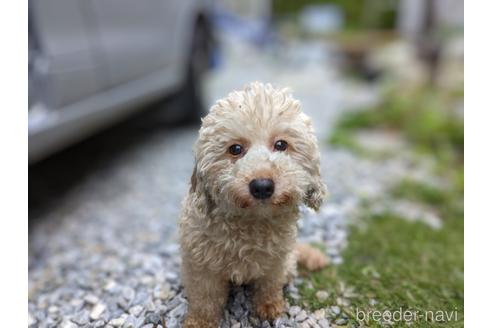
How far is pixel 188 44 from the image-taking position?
5.63 metres

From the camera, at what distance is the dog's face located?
1.72m

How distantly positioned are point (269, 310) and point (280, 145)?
0.82 metres

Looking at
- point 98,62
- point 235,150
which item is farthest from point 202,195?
point 98,62

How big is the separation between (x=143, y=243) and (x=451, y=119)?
4.28m

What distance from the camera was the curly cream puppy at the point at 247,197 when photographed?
5.74 ft

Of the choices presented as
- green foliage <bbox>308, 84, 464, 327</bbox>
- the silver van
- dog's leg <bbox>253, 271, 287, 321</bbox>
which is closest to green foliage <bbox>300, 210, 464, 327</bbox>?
green foliage <bbox>308, 84, 464, 327</bbox>

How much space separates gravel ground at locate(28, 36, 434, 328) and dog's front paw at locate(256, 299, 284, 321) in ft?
0.13

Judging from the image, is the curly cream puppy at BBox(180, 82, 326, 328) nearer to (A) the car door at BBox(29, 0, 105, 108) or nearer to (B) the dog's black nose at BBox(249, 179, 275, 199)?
(B) the dog's black nose at BBox(249, 179, 275, 199)

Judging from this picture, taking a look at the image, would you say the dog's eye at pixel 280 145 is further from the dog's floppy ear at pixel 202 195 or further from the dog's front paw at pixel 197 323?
the dog's front paw at pixel 197 323

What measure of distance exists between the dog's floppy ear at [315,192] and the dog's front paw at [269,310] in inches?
21.3

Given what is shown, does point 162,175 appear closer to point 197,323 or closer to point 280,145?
Answer: point 197,323

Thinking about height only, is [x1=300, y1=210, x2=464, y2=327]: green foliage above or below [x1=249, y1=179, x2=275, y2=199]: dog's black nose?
below

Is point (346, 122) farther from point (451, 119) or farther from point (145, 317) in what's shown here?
point (145, 317)
